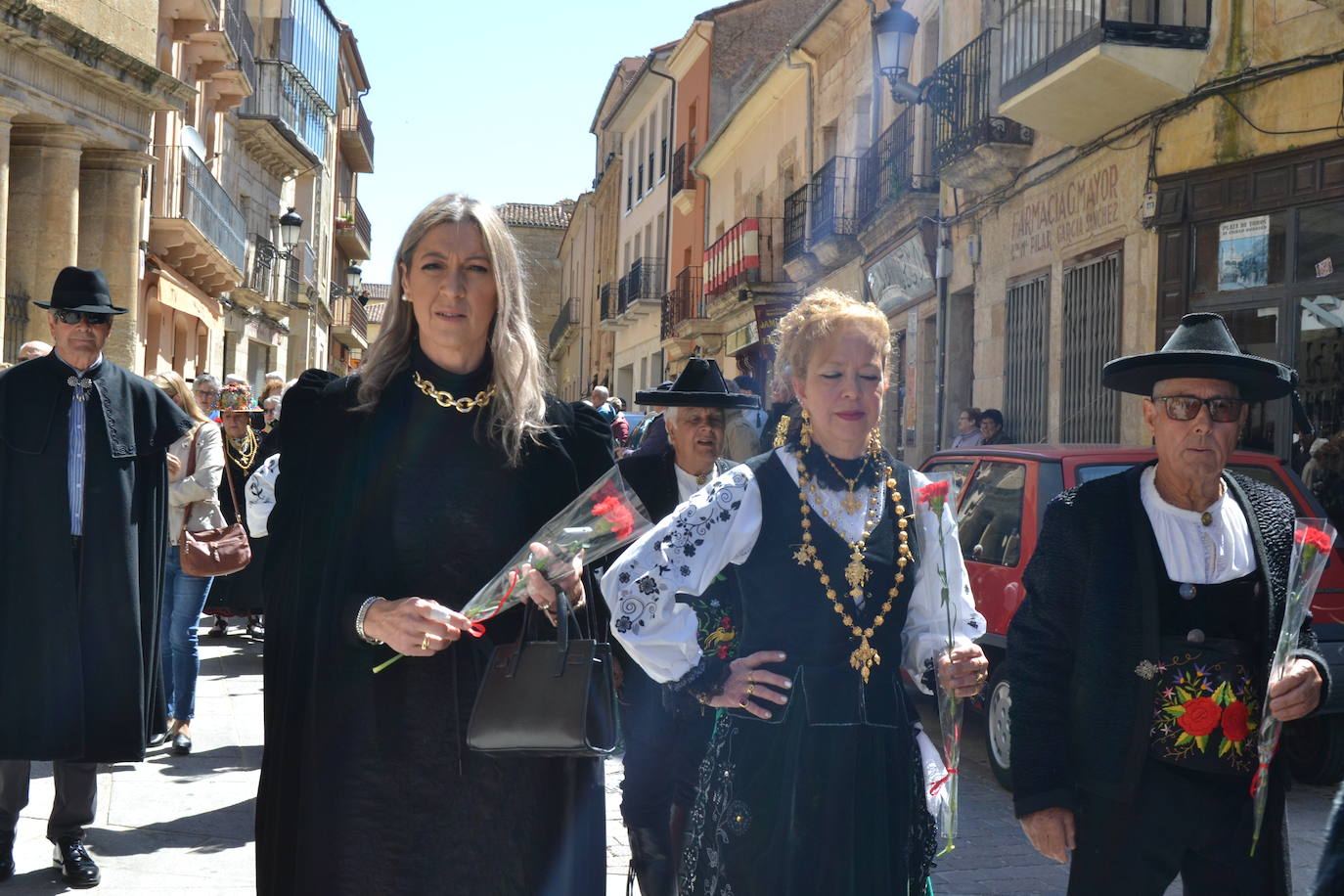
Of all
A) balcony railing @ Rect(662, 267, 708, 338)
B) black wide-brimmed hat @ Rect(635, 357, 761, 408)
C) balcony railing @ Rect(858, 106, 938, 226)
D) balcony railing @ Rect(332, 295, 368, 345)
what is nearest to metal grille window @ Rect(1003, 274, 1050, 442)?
balcony railing @ Rect(858, 106, 938, 226)

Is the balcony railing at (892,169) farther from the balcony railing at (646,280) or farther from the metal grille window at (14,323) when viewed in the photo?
the balcony railing at (646,280)

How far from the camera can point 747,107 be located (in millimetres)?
Result: 28625

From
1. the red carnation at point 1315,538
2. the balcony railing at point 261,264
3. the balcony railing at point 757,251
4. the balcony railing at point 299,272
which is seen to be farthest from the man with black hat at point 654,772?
the balcony railing at point 299,272

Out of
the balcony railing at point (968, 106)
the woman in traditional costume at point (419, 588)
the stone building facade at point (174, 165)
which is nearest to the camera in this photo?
the woman in traditional costume at point (419, 588)

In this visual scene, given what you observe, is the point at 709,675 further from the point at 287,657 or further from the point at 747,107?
the point at 747,107

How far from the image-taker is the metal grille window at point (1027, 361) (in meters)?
14.8

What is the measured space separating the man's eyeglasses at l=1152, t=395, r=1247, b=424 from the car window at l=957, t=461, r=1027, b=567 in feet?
12.8

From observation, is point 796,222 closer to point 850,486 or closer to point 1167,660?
Result: point 850,486

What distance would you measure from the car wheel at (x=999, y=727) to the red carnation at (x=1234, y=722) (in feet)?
12.1

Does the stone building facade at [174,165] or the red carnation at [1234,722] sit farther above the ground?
the stone building facade at [174,165]

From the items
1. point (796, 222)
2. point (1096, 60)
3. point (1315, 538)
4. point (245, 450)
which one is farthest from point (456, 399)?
point (796, 222)

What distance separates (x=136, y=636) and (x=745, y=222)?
2307 cm

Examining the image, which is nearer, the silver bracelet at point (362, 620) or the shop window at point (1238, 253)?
the silver bracelet at point (362, 620)

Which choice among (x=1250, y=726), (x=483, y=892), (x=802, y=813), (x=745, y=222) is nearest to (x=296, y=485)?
(x=483, y=892)
